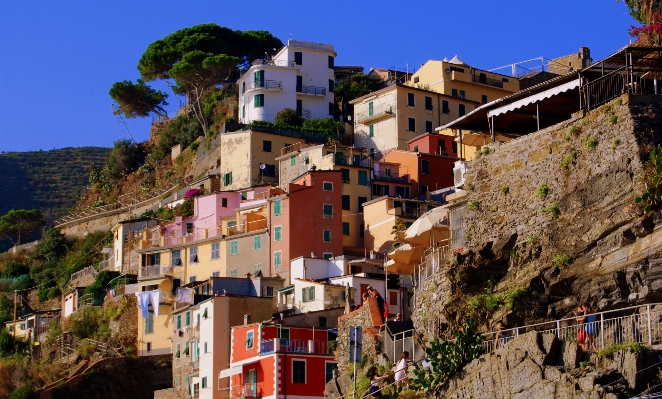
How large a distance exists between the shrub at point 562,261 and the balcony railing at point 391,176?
1733 inches

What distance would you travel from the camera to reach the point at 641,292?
31.5 meters

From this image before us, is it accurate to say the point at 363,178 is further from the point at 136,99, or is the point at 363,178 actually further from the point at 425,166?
the point at 136,99

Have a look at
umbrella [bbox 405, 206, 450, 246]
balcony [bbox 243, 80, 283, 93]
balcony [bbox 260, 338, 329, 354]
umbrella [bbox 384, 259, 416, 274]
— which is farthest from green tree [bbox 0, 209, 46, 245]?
umbrella [bbox 405, 206, 450, 246]

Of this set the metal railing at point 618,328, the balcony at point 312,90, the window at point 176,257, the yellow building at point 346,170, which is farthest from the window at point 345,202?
the metal railing at point 618,328

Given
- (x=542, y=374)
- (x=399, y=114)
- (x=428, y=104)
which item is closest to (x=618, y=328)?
(x=542, y=374)

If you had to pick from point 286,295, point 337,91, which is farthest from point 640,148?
point 337,91

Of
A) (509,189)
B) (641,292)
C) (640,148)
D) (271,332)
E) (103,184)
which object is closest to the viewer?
(641,292)

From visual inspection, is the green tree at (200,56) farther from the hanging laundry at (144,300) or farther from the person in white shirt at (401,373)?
the person in white shirt at (401,373)

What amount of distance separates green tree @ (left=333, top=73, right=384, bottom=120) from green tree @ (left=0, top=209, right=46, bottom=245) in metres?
36.9

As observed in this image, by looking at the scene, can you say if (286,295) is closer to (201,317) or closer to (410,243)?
(201,317)

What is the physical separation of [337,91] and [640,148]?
226ft

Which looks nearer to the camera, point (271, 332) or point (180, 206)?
point (271, 332)

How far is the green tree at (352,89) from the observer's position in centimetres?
10094

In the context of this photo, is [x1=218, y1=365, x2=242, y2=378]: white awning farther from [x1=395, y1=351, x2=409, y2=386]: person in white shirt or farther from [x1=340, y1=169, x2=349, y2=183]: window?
[x1=340, y1=169, x2=349, y2=183]: window
